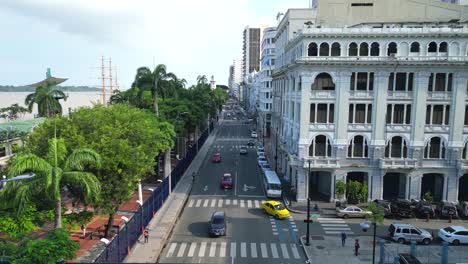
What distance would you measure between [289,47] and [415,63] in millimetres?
18569

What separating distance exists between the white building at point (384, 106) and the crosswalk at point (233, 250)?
513 inches

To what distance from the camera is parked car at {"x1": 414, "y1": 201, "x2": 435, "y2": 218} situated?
127ft

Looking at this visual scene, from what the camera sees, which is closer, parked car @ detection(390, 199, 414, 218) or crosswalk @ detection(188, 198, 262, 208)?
parked car @ detection(390, 199, 414, 218)

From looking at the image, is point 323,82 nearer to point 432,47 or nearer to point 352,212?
point 432,47

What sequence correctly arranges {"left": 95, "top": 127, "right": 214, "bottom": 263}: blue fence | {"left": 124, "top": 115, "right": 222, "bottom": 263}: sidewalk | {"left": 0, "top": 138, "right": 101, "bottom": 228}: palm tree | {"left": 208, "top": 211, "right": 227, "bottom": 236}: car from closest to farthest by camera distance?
{"left": 0, "top": 138, "right": 101, "bottom": 228}: palm tree < {"left": 95, "top": 127, "right": 214, "bottom": 263}: blue fence < {"left": 124, "top": 115, "right": 222, "bottom": 263}: sidewalk < {"left": 208, "top": 211, "right": 227, "bottom": 236}: car

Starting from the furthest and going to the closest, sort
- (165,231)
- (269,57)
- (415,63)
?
(269,57), (415,63), (165,231)

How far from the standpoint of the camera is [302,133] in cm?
4394

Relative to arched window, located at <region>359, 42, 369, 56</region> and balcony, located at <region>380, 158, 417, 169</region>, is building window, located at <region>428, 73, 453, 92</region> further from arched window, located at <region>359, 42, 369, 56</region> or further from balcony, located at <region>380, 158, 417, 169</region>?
balcony, located at <region>380, 158, 417, 169</region>

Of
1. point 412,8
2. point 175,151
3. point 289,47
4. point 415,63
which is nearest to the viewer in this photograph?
point 415,63

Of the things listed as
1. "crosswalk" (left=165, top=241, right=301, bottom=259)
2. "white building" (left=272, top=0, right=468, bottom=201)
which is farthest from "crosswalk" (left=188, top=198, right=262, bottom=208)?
"crosswalk" (left=165, top=241, right=301, bottom=259)

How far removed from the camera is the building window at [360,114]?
142 feet

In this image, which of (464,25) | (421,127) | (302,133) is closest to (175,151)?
(302,133)

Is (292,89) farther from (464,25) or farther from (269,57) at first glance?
(269,57)

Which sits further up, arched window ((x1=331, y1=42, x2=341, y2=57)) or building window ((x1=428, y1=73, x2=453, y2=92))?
arched window ((x1=331, y1=42, x2=341, y2=57))
